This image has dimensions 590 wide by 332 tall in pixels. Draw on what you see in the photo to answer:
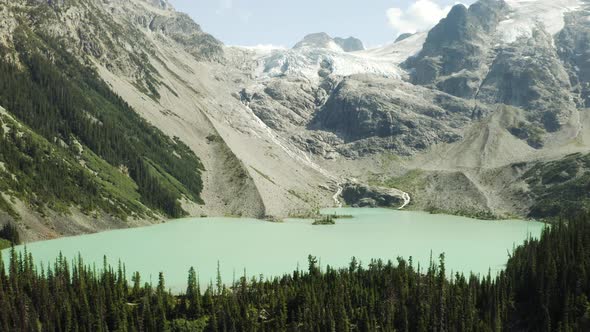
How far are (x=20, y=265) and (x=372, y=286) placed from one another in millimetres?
66780

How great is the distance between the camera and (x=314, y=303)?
95.0m

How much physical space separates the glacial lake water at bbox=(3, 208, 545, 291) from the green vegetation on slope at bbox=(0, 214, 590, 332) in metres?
13.2

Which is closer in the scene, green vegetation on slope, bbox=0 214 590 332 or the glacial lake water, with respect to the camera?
green vegetation on slope, bbox=0 214 590 332

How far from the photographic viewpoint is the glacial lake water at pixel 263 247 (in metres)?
123

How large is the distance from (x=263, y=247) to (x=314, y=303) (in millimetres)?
53702

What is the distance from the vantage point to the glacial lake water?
404 feet

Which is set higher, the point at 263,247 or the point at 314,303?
the point at 263,247

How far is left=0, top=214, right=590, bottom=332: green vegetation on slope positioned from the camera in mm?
89438

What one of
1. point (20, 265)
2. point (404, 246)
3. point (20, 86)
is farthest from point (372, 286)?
point (20, 86)

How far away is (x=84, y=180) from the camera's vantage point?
174000 mm

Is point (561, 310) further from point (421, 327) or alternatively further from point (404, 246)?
point (404, 246)

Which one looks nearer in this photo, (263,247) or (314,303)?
(314,303)

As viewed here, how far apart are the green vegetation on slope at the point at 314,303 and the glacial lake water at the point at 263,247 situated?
13.2 m

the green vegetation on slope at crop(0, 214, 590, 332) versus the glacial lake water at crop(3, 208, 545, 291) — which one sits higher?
the glacial lake water at crop(3, 208, 545, 291)
